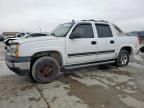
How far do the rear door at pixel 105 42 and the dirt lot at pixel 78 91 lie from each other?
0.68m

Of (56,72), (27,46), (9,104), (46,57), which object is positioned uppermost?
(27,46)

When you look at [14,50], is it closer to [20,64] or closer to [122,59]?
[20,64]

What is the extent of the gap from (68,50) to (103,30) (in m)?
1.80

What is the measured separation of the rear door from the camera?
600 centimetres

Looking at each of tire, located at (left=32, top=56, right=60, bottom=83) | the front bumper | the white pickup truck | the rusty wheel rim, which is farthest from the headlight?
the rusty wheel rim

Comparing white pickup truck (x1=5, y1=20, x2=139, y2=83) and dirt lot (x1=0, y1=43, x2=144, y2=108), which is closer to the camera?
dirt lot (x1=0, y1=43, x2=144, y2=108)

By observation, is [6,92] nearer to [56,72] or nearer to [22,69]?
[22,69]

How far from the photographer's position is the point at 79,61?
555 centimetres

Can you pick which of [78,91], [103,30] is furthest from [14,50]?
[103,30]

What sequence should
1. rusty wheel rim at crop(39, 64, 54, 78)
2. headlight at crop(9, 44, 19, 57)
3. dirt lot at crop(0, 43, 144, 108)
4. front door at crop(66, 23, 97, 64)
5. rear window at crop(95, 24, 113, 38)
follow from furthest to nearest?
rear window at crop(95, 24, 113, 38), front door at crop(66, 23, 97, 64), rusty wheel rim at crop(39, 64, 54, 78), headlight at crop(9, 44, 19, 57), dirt lot at crop(0, 43, 144, 108)

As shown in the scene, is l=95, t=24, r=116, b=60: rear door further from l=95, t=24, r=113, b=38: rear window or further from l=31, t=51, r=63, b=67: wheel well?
l=31, t=51, r=63, b=67: wheel well

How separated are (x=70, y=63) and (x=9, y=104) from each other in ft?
7.69

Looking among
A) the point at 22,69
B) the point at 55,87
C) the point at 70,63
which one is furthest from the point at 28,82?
the point at 70,63

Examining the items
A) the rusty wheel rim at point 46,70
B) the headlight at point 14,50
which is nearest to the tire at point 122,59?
the rusty wheel rim at point 46,70
